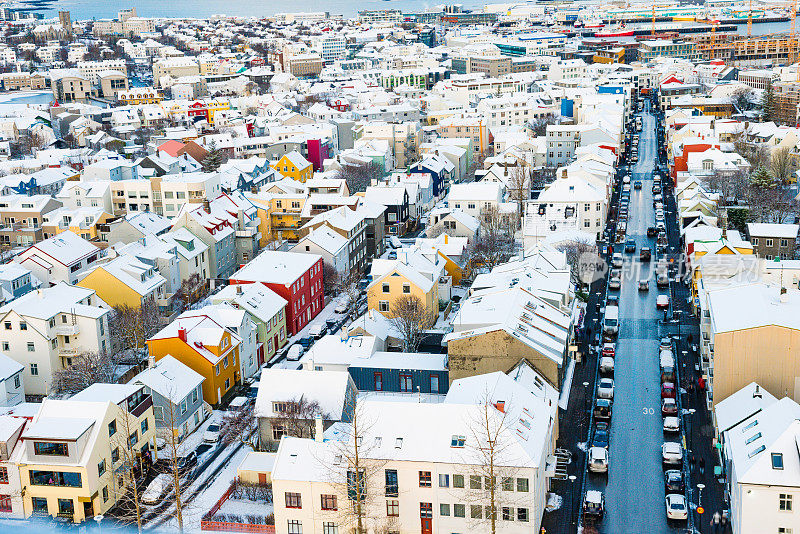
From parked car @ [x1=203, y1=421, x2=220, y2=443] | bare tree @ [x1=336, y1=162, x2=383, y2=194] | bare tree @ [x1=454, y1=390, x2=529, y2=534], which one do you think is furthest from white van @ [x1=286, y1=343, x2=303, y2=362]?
bare tree @ [x1=336, y1=162, x2=383, y2=194]

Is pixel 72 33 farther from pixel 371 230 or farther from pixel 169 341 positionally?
pixel 169 341

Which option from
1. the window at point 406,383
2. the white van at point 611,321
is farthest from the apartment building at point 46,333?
the white van at point 611,321

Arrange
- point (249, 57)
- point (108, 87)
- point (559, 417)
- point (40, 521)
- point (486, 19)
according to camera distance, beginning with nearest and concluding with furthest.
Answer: point (40, 521) → point (559, 417) → point (108, 87) → point (249, 57) → point (486, 19)

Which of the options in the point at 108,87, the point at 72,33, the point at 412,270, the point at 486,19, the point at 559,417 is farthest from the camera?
the point at 486,19

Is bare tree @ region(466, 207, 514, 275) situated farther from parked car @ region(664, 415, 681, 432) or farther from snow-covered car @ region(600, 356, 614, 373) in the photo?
parked car @ region(664, 415, 681, 432)

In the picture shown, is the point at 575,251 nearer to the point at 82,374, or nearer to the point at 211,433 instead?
the point at 211,433

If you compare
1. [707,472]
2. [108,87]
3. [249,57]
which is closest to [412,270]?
[707,472]

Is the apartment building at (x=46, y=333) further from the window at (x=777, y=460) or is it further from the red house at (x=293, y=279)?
the window at (x=777, y=460)
